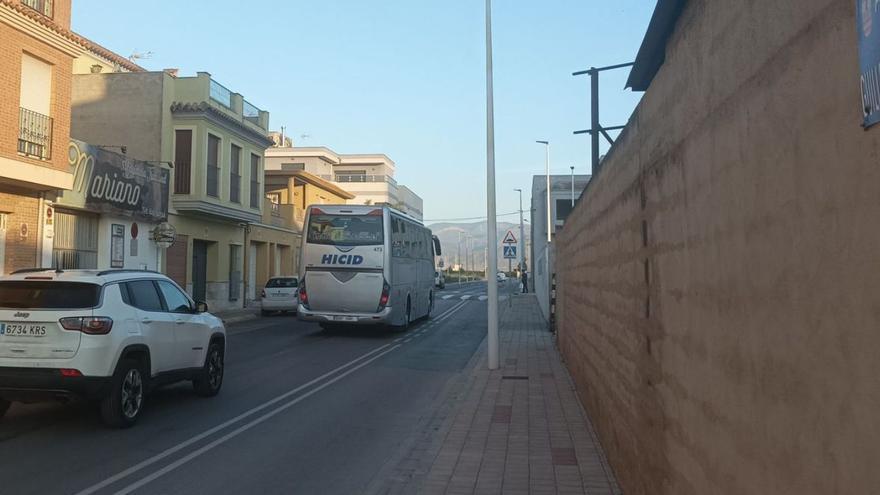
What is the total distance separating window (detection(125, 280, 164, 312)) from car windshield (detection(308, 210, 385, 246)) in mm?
10097

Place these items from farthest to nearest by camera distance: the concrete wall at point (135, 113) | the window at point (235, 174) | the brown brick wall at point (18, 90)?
the window at point (235, 174), the concrete wall at point (135, 113), the brown brick wall at point (18, 90)

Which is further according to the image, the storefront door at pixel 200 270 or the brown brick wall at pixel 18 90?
the storefront door at pixel 200 270

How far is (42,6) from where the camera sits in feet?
56.0

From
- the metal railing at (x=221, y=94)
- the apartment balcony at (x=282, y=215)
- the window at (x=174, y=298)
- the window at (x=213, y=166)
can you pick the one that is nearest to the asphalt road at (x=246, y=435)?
the window at (x=174, y=298)

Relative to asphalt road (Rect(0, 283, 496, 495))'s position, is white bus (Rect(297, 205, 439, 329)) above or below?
above

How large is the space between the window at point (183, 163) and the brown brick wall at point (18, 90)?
9.16m

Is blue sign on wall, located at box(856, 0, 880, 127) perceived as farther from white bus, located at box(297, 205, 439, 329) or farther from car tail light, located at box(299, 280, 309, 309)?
car tail light, located at box(299, 280, 309, 309)

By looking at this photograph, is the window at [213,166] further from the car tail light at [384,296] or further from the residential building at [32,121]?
the car tail light at [384,296]

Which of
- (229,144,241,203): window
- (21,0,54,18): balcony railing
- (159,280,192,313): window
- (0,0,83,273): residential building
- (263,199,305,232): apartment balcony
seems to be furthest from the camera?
(263,199,305,232): apartment balcony

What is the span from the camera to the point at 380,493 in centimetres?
554

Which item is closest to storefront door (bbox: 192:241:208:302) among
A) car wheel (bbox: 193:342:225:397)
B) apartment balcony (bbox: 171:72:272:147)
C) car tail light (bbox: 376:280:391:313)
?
apartment balcony (bbox: 171:72:272:147)

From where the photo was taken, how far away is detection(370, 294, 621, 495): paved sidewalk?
5672 mm

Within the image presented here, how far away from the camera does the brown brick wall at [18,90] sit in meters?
15.5

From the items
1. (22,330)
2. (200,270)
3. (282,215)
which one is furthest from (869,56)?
(282,215)
